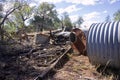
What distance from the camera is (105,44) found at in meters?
8.34

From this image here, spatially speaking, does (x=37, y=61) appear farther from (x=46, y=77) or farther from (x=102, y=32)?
(x=102, y=32)

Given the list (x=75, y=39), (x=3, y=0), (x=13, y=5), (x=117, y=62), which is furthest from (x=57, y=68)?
(x=3, y=0)

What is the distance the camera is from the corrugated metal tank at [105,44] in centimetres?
806

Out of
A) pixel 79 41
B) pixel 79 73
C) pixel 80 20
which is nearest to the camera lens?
pixel 79 73

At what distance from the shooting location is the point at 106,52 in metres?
8.34

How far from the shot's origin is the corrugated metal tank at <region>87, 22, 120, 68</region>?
8062mm

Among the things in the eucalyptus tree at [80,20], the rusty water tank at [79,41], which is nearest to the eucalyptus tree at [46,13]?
the eucalyptus tree at [80,20]

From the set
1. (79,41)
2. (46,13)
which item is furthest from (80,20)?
(79,41)

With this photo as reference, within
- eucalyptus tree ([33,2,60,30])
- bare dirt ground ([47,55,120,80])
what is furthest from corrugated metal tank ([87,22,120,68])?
eucalyptus tree ([33,2,60,30])

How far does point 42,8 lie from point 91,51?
78.2 metres

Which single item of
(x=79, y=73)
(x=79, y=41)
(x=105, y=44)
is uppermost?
(x=105, y=44)

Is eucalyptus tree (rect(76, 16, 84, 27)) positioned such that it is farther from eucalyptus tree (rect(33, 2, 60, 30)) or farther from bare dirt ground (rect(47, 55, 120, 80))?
bare dirt ground (rect(47, 55, 120, 80))

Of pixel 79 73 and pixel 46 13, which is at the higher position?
pixel 46 13

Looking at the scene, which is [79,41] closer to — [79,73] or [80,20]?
[79,73]
